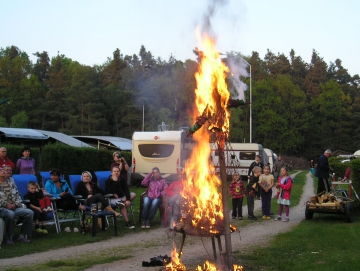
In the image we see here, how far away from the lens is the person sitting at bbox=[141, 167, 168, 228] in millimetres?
11113

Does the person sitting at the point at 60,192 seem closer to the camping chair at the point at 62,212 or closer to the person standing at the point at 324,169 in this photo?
the camping chair at the point at 62,212

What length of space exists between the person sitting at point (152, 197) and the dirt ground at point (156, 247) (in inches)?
17.6

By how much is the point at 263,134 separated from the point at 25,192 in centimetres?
6432

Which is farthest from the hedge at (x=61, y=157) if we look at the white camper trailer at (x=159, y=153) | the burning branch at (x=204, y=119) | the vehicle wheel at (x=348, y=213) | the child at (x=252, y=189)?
the burning branch at (x=204, y=119)

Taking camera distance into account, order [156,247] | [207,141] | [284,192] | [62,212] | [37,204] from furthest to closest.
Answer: [284,192], [62,212], [37,204], [156,247], [207,141]

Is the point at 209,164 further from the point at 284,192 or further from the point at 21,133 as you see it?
the point at 21,133

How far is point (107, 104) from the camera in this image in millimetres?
59188

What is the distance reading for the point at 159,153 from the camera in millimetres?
23906

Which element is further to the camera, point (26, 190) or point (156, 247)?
point (26, 190)

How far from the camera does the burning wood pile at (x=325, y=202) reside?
1195 centimetres

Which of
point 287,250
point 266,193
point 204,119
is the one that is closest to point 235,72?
point 204,119

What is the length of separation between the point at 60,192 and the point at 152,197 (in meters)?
2.11

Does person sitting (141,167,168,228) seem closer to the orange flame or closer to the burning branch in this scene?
the orange flame

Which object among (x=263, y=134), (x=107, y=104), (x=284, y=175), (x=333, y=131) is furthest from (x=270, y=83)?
(x=284, y=175)
